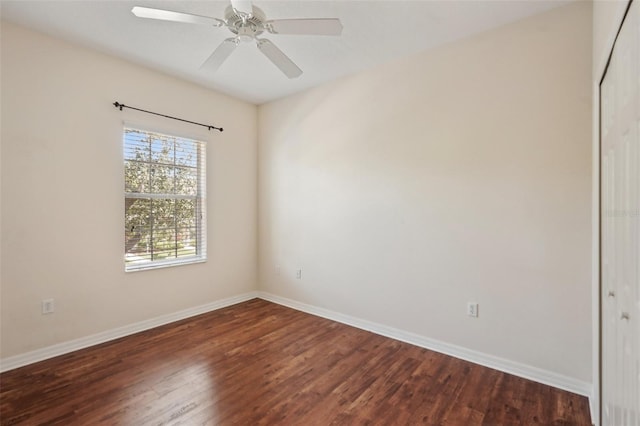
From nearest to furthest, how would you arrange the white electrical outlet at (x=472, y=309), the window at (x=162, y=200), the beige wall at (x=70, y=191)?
the beige wall at (x=70, y=191) → the white electrical outlet at (x=472, y=309) → the window at (x=162, y=200)

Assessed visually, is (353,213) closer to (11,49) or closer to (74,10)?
(74,10)

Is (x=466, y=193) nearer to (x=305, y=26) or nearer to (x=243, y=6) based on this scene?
(x=305, y=26)

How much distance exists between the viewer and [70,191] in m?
2.75

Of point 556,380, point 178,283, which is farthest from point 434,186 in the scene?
point 178,283

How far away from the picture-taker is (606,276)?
1614 millimetres

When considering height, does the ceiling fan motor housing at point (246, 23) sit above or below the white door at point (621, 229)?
above

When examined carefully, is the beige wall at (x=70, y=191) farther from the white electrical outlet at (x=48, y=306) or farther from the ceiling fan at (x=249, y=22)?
the ceiling fan at (x=249, y=22)

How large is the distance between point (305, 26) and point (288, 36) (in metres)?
0.89

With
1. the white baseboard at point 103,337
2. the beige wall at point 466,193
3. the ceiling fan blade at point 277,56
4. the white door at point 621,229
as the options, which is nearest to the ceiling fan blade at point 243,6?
the ceiling fan blade at point 277,56

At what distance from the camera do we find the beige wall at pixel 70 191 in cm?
246

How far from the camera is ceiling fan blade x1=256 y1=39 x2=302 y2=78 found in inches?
79.8

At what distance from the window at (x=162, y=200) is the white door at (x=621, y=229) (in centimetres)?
367

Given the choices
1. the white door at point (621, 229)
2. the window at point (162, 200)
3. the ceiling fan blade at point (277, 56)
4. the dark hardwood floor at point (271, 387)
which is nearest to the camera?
the white door at point (621, 229)

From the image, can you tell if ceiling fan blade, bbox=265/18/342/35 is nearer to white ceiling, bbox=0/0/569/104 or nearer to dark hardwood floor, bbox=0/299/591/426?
white ceiling, bbox=0/0/569/104
